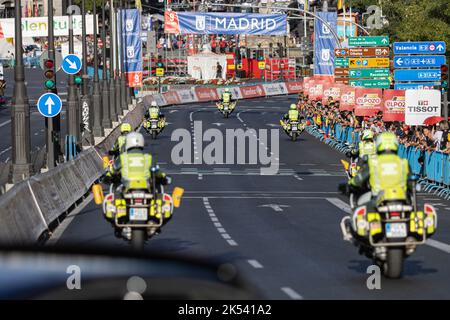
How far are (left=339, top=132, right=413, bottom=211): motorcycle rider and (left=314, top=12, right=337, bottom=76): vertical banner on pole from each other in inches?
2251

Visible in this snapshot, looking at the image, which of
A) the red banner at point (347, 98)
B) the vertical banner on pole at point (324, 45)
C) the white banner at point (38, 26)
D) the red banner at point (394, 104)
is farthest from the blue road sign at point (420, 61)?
the white banner at point (38, 26)

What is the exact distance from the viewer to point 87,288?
335 cm

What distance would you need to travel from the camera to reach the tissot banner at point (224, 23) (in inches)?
3565

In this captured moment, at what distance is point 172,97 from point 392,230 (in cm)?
9425

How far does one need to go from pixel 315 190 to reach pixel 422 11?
28.2 meters

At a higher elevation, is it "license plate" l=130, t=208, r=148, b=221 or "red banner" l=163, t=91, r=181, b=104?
"license plate" l=130, t=208, r=148, b=221

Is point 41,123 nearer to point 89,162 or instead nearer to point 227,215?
point 89,162

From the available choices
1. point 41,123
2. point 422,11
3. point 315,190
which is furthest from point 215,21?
point 315,190

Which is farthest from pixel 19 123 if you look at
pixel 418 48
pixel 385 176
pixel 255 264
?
pixel 385 176

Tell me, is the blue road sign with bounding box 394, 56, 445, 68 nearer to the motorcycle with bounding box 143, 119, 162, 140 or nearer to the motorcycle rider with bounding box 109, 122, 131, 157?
the motorcycle rider with bounding box 109, 122, 131, 157

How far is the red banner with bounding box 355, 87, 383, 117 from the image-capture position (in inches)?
2026

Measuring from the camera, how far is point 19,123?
3117 centimetres

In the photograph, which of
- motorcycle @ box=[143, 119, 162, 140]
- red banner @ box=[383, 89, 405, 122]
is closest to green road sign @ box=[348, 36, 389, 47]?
red banner @ box=[383, 89, 405, 122]

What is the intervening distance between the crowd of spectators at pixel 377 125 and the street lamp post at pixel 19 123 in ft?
36.5
